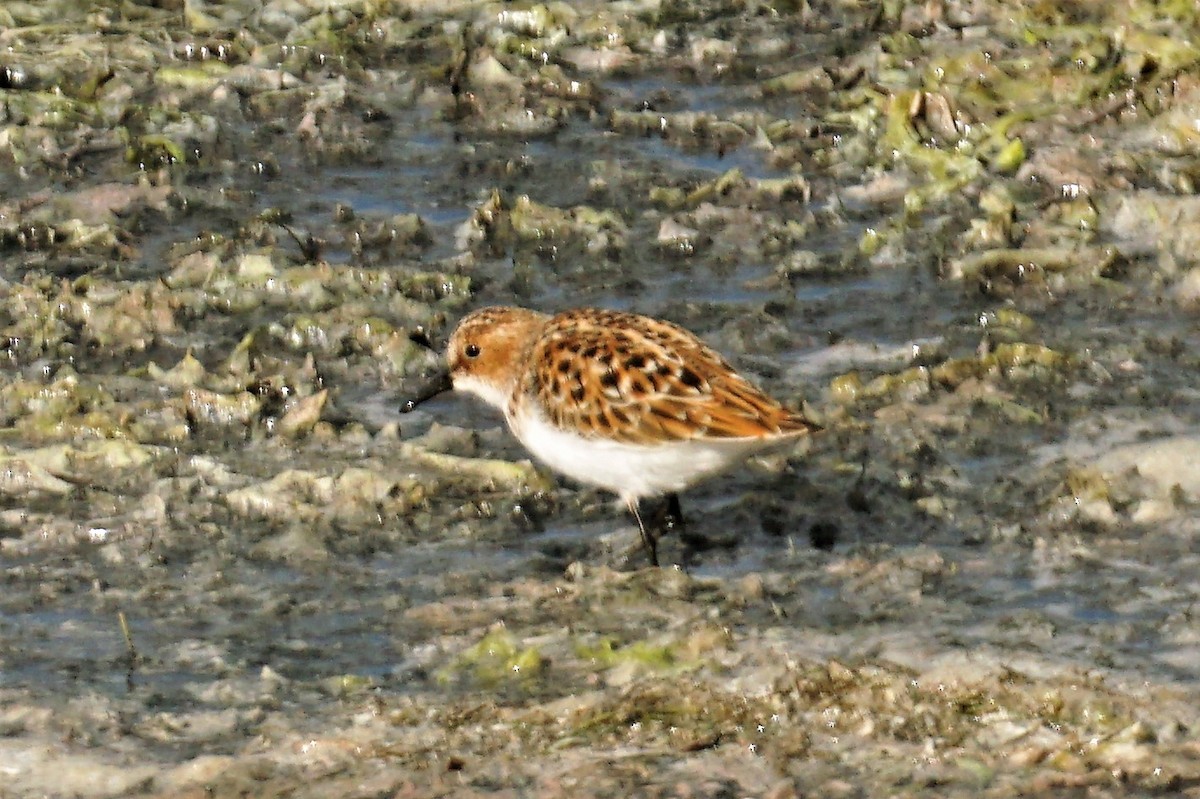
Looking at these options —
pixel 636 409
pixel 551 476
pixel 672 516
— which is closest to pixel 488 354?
pixel 551 476

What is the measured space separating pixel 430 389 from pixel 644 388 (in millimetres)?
1483

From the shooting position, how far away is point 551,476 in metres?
7.57

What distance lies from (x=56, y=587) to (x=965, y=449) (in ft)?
11.2

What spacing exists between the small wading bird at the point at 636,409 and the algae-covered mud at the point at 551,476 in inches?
13.3

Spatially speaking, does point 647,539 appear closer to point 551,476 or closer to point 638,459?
point 638,459

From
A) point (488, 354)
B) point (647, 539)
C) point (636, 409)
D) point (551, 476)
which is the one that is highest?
point (636, 409)

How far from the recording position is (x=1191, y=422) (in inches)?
297

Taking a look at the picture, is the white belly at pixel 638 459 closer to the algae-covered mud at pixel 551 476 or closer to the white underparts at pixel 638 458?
the white underparts at pixel 638 458

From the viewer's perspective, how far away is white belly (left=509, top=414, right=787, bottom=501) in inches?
257

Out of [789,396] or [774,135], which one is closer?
[789,396]

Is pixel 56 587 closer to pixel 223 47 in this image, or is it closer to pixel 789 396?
pixel 789 396

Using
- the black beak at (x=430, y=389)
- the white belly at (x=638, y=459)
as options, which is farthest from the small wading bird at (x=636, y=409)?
the black beak at (x=430, y=389)

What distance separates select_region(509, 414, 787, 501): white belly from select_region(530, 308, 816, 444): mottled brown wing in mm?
43

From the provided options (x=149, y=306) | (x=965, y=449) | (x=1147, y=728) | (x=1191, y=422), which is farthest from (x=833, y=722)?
(x=149, y=306)
